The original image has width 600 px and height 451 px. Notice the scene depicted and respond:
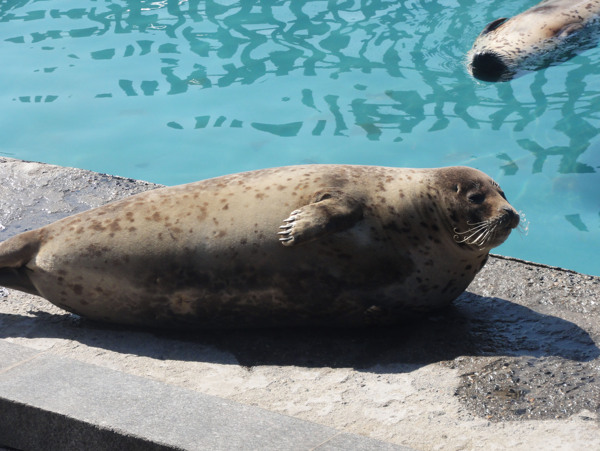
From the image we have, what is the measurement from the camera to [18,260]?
437 cm

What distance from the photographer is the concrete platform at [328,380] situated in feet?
10.6

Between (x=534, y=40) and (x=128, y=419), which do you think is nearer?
(x=128, y=419)

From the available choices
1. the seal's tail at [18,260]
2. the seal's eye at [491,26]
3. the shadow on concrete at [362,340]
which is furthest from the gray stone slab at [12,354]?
the seal's eye at [491,26]

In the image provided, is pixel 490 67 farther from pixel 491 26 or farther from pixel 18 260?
pixel 18 260

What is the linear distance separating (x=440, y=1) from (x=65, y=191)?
21.7 ft

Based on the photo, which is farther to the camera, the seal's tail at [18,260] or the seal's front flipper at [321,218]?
the seal's tail at [18,260]

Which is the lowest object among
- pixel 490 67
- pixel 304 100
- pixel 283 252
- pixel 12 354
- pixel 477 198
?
pixel 304 100

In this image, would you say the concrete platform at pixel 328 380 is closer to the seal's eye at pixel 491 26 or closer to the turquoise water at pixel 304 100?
the turquoise water at pixel 304 100

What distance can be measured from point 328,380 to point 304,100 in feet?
19.0

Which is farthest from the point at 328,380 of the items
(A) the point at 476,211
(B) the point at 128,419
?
(A) the point at 476,211

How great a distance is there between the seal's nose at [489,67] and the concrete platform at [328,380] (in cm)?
452

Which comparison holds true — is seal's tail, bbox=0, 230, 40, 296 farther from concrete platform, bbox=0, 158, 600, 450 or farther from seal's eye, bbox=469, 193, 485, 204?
seal's eye, bbox=469, 193, 485, 204

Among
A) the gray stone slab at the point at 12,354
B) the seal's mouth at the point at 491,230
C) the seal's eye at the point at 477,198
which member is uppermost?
the seal's eye at the point at 477,198

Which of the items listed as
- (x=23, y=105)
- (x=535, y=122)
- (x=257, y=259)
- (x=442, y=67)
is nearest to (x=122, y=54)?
(x=23, y=105)
